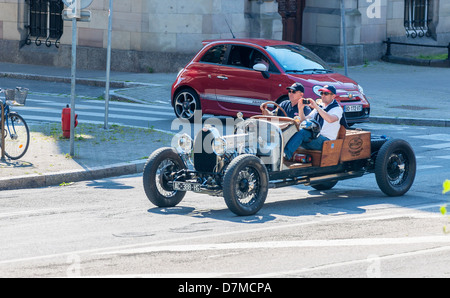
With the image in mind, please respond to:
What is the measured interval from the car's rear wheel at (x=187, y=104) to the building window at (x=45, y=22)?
10700mm

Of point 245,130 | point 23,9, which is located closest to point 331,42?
point 23,9

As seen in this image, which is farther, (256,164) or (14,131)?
(14,131)

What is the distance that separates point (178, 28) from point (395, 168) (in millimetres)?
15273

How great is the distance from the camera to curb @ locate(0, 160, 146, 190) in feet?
38.0

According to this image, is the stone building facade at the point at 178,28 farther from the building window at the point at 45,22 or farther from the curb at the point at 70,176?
the curb at the point at 70,176

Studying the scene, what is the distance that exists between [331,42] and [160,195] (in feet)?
63.5

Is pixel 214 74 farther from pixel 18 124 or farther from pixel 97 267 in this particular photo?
pixel 97 267

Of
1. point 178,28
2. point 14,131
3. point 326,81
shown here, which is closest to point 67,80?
point 178,28

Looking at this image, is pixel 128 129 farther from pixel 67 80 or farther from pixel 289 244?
pixel 67 80

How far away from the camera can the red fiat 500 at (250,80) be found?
16.5 metres

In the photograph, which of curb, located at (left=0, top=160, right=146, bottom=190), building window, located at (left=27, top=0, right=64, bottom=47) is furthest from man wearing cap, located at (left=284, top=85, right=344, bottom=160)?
building window, located at (left=27, top=0, right=64, bottom=47)

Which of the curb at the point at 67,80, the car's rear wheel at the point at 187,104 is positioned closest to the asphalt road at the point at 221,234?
the car's rear wheel at the point at 187,104

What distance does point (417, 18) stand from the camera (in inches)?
1293
